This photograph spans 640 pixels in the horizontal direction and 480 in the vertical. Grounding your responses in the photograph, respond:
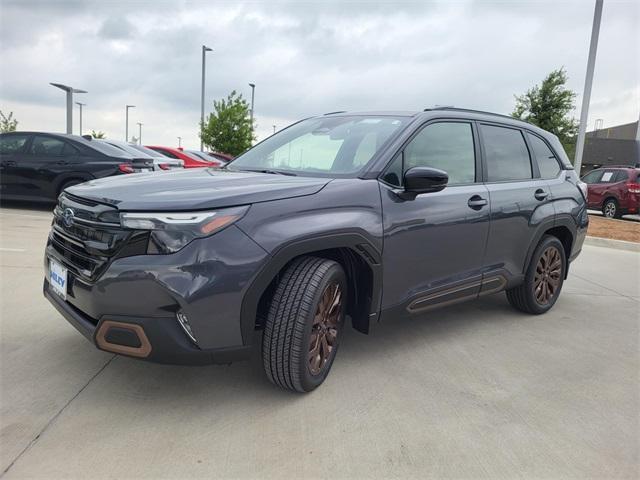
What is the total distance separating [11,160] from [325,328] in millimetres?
8341

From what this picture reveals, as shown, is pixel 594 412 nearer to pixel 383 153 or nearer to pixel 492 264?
pixel 492 264

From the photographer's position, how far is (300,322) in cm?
250

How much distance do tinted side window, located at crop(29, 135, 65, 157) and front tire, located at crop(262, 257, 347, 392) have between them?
7739 millimetres

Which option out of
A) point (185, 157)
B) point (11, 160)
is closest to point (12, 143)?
point (11, 160)

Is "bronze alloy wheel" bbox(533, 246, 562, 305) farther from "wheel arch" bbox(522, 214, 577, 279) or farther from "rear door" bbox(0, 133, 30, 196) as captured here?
"rear door" bbox(0, 133, 30, 196)

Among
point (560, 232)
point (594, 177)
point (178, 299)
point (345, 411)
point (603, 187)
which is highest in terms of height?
point (594, 177)

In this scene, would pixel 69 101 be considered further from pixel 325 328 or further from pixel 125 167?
pixel 325 328

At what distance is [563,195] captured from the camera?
4.58 metres

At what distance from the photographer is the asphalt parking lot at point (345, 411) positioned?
2.20 meters

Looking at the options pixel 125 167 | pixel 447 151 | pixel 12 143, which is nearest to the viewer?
pixel 447 151

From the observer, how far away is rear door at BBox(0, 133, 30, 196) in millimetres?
8820

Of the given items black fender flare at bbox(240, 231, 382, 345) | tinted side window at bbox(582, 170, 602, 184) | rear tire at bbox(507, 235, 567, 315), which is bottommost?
rear tire at bbox(507, 235, 567, 315)

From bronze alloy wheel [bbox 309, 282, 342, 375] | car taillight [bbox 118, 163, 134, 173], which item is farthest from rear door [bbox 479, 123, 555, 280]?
car taillight [bbox 118, 163, 134, 173]

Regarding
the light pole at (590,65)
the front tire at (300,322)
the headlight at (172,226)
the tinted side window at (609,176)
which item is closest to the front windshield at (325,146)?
the front tire at (300,322)
